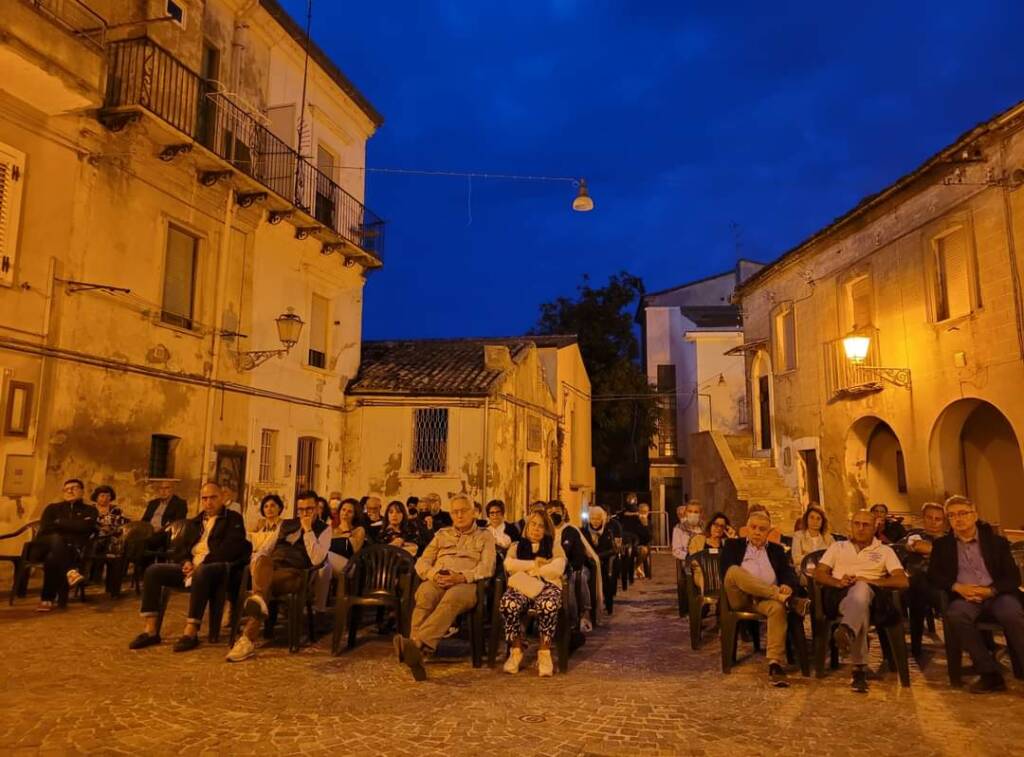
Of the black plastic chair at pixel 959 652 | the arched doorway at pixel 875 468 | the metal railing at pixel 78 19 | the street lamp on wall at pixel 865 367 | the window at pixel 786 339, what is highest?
the metal railing at pixel 78 19

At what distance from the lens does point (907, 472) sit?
13820mm

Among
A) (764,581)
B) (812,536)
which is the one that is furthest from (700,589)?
(812,536)

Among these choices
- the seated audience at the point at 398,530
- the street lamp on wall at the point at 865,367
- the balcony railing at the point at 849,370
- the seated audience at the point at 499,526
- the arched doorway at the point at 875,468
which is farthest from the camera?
the arched doorway at the point at 875,468

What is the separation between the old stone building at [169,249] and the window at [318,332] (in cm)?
5

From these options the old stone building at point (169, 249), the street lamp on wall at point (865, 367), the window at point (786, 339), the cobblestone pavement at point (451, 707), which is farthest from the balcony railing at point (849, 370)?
the old stone building at point (169, 249)

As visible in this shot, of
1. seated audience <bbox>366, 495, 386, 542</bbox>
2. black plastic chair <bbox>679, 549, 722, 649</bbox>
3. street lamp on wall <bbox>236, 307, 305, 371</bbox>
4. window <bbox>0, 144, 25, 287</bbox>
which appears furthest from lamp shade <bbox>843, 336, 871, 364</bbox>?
window <bbox>0, 144, 25, 287</bbox>

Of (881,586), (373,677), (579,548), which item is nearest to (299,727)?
(373,677)

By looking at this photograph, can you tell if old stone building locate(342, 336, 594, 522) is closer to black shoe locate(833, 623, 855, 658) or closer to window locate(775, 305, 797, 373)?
window locate(775, 305, 797, 373)

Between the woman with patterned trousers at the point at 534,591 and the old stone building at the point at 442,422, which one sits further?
the old stone building at the point at 442,422

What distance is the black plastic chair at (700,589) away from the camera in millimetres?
7844

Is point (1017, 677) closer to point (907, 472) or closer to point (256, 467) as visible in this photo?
point (907, 472)

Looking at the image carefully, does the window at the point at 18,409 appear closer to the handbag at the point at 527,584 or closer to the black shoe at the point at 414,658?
the black shoe at the point at 414,658

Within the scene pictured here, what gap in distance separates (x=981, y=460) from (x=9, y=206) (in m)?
16.0

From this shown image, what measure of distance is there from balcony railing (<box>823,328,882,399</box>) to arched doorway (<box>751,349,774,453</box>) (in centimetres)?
404
